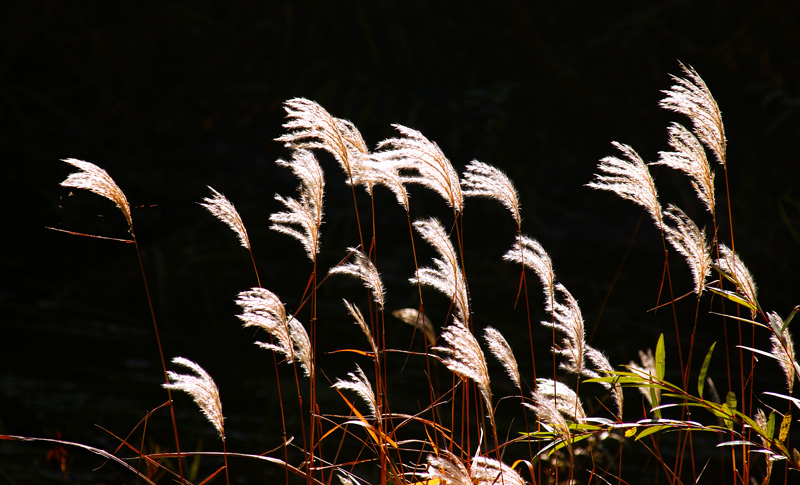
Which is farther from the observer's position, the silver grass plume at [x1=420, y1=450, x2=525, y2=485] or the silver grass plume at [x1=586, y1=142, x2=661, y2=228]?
the silver grass plume at [x1=586, y1=142, x2=661, y2=228]

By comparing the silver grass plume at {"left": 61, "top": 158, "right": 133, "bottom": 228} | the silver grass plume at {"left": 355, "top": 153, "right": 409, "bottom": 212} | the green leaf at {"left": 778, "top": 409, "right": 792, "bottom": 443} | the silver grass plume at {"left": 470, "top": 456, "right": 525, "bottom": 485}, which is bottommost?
the green leaf at {"left": 778, "top": 409, "right": 792, "bottom": 443}

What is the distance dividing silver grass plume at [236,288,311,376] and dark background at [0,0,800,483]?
4.93ft

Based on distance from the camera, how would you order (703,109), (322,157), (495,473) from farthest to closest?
(322,157) < (703,109) < (495,473)

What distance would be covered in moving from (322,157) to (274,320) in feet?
10.5

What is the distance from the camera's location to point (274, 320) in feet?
3.22

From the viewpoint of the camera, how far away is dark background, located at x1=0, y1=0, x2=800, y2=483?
293 centimetres

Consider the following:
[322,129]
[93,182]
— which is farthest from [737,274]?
[93,182]

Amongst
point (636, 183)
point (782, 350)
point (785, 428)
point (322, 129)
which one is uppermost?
point (322, 129)

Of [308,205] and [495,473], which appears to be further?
[308,205]

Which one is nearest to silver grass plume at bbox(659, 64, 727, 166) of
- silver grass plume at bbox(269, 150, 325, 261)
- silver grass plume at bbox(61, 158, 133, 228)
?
silver grass plume at bbox(269, 150, 325, 261)

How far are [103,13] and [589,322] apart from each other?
352 centimetres

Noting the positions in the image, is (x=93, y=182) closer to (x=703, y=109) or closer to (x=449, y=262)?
(x=449, y=262)

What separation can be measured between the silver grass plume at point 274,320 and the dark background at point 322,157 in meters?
1.50

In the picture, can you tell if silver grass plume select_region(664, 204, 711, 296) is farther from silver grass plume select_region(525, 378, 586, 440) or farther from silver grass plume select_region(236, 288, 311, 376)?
silver grass plume select_region(236, 288, 311, 376)
